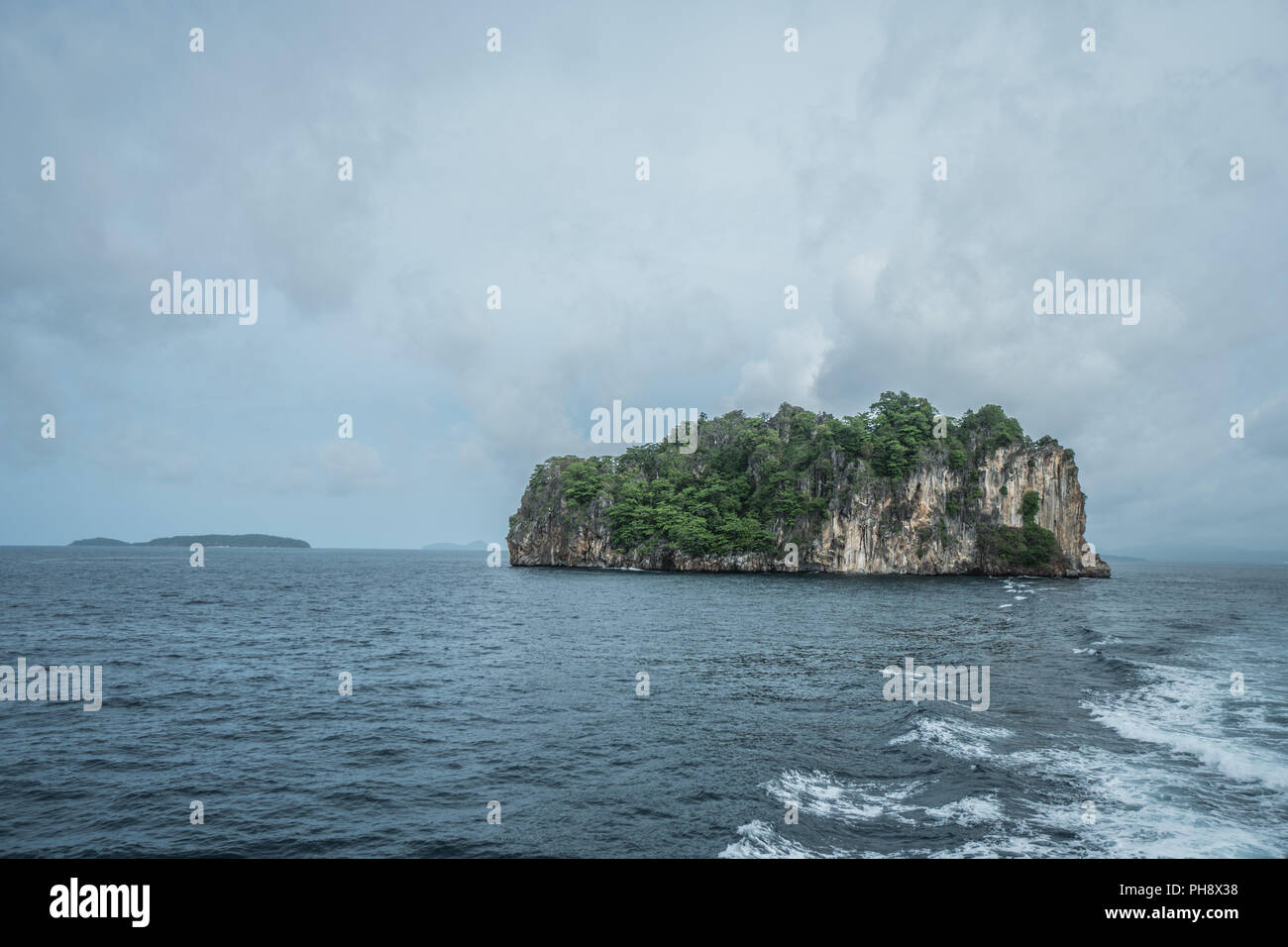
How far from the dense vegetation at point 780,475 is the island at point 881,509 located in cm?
26

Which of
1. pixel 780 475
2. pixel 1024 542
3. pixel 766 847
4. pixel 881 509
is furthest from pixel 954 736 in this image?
pixel 1024 542

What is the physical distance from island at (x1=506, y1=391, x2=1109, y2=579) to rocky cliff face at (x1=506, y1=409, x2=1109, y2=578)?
0.62ft

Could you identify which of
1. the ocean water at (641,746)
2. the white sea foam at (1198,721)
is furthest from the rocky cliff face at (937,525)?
the white sea foam at (1198,721)

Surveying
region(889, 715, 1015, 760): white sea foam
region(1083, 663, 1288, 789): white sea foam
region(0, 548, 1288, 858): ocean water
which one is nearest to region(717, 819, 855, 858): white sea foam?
region(0, 548, 1288, 858): ocean water

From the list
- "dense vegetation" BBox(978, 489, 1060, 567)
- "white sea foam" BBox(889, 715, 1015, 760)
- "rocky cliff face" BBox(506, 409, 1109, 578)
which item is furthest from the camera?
"dense vegetation" BBox(978, 489, 1060, 567)

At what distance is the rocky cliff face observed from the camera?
11594cm

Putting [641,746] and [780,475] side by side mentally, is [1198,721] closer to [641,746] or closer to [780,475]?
[641,746]

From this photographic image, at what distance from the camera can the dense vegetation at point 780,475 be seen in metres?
119

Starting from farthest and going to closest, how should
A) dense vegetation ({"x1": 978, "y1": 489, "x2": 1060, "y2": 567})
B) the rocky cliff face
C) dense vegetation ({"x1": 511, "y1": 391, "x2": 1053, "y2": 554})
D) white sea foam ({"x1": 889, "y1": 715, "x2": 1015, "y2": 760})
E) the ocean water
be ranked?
1. dense vegetation ({"x1": 511, "y1": 391, "x2": 1053, "y2": 554})
2. dense vegetation ({"x1": 978, "y1": 489, "x2": 1060, "y2": 567})
3. the rocky cliff face
4. white sea foam ({"x1": 889, "y1": 715, "x2": 1015, "y2": 760})
5. the ocean water

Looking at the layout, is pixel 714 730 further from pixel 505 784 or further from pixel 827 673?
pixel 827 673

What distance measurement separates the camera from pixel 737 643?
4028cm

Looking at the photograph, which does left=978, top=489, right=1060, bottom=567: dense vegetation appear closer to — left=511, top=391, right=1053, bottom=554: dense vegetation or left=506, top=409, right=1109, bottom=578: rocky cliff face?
left=506, top=409, right=1109, bottom=578: rocky cliff face

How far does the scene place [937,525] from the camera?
117 metres

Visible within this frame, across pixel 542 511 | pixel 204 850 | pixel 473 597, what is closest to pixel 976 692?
pixel 204 850
